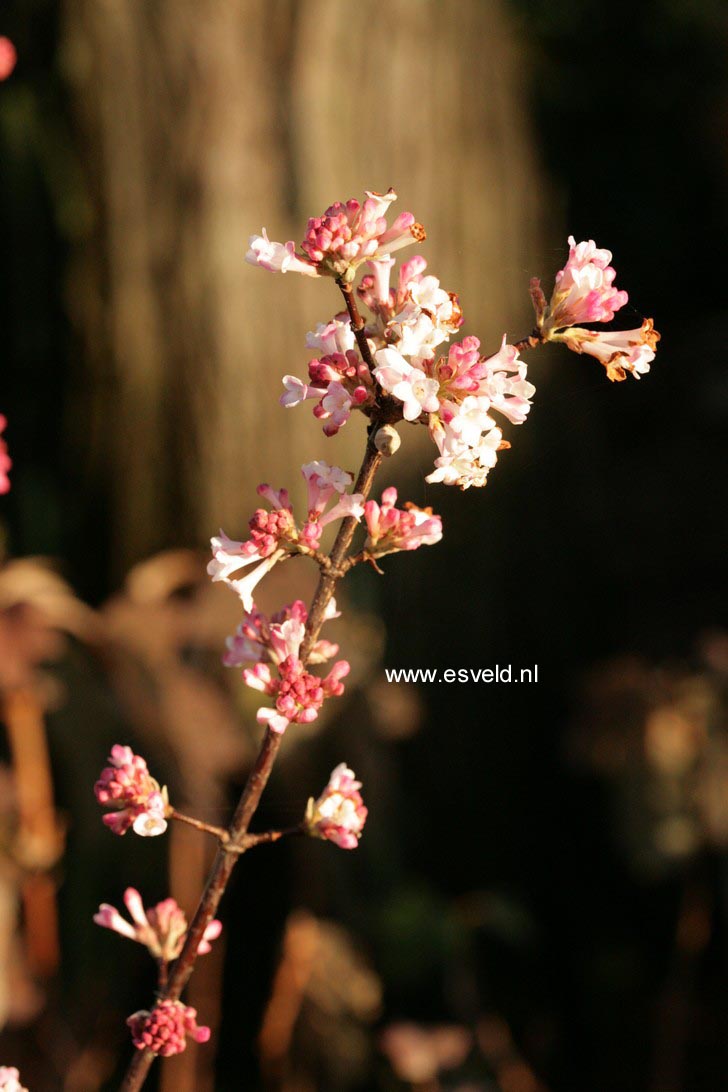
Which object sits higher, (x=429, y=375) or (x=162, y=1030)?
(x=429, y=375)

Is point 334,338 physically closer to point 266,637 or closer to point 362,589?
point 266,637

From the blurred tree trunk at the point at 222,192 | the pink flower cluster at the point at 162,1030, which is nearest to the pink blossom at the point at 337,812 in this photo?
the pink flower cluster at the point at 162,1030

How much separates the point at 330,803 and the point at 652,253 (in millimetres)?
2150

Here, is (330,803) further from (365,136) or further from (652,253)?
(652,253)

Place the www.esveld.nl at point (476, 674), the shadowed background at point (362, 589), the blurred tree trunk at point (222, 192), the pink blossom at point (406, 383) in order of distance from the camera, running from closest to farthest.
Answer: the pink blossom at point (406, 383) → the shadowed background at point (362, 589) → the blurred tree trunk at point (222, 192) → the www.esveld.nl at point (476, 674)

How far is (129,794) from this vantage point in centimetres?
50

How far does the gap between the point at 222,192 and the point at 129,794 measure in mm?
1400

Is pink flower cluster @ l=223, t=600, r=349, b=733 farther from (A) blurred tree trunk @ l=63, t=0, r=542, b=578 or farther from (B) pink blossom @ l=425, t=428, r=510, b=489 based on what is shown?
(A) blurred tree trunk @ l=63, t=0, r=542, b=578

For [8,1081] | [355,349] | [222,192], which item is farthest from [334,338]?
[222,192]

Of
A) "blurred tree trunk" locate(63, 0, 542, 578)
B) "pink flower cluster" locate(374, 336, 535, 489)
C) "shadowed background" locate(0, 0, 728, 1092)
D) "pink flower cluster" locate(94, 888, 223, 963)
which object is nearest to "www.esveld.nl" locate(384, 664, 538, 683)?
"shadowed background" locate(0, 0, 728, 1092)

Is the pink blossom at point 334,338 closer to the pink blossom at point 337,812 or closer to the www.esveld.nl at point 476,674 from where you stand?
the pink blossom at point 337,812

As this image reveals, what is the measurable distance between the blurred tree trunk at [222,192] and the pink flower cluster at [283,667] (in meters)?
1.25

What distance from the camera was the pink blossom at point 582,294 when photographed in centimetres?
50

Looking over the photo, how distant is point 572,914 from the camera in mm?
1995
